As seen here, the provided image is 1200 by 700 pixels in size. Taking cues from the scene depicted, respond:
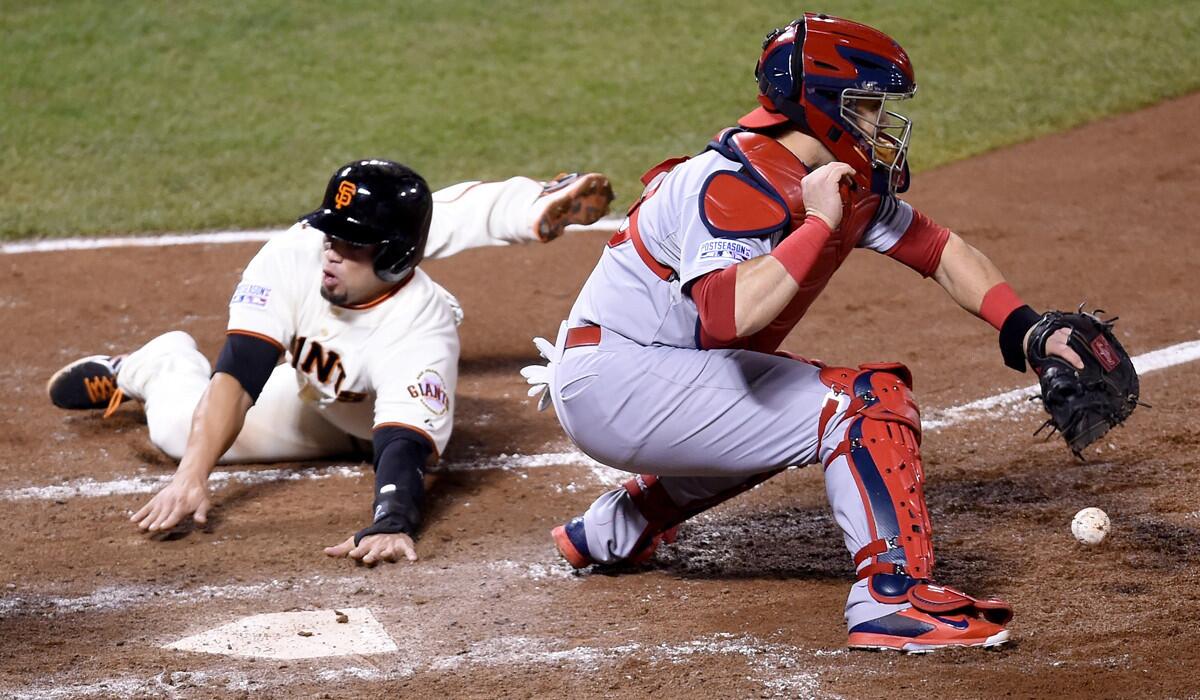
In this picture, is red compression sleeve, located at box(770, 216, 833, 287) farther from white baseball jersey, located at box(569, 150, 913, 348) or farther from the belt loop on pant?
the belt loop on pant

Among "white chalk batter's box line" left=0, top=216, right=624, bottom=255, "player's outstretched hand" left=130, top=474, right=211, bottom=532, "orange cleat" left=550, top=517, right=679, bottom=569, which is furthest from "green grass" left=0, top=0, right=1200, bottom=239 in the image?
"orange cleat" left=550, top=517, right=679, bottom=569

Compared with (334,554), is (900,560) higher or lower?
higher

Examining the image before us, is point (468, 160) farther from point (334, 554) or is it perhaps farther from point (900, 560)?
point (900, 560)

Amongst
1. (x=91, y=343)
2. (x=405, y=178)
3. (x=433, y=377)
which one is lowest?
(x=91, y=343)

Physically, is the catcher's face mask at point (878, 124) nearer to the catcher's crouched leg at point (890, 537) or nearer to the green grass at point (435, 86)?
the catcher's crouched leg at point (890, 537)

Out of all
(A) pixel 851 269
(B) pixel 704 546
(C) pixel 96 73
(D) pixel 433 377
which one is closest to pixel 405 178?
(D) pixel 433 377

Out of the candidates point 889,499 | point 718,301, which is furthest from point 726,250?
point 889,499

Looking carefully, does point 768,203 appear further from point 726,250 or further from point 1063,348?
point 1063,348
